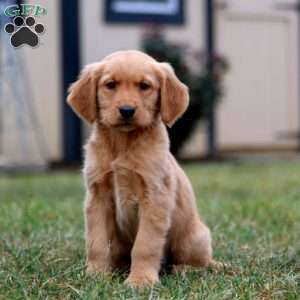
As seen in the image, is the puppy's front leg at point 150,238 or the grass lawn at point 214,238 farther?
the puppy's front leg at point 150,238

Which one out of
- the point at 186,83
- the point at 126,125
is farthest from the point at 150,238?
the point at 186,83

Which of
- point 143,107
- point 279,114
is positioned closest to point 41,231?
point 143,107

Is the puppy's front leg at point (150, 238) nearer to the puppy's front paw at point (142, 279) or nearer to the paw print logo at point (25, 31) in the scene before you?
the puppy's front paw at point (142, 279)

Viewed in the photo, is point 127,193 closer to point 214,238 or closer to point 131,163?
point 131,163

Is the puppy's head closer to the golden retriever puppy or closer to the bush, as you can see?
the golden retriever puppy

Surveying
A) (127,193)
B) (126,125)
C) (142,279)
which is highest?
(126,125)

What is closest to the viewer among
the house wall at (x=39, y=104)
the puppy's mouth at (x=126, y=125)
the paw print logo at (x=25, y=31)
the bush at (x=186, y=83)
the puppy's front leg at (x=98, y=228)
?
the puppy's mouth at (x=126, y=125)

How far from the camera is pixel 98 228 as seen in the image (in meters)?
3.37

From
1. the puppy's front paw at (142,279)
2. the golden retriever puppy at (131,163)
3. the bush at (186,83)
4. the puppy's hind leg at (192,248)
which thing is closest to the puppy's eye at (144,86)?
the golden retriever puppy at (131,163)

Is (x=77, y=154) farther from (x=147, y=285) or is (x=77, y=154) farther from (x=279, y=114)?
(x=147, y=285)

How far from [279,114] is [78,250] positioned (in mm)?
7773

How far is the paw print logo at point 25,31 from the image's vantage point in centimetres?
379

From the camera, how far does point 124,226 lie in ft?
11.1

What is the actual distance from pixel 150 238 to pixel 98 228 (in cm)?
24
